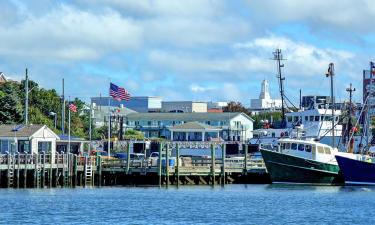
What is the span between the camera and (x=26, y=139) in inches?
3656

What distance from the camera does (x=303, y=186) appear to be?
95188mm

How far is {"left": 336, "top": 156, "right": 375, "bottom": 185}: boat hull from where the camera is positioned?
9312 cm

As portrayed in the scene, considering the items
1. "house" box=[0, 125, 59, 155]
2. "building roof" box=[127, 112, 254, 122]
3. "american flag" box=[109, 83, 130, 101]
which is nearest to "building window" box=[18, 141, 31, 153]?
"house" box=[0, 125, 59, 155]

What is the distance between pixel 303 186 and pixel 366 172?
5.53 m

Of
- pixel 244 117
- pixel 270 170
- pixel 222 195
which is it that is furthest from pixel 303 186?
pixel 244 117

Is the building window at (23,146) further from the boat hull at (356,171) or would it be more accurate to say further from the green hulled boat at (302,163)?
the boat hull at (356,171)

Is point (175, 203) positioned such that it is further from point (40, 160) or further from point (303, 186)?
point (303, 186)

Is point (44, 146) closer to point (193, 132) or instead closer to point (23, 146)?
point (23, 146)

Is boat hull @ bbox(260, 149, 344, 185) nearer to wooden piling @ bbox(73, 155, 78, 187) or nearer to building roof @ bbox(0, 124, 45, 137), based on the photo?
wooden piling @ bbox(73, 155, 78, 187)

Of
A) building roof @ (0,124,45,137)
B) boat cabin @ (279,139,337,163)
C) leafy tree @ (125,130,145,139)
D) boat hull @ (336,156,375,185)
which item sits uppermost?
leafy tree @ (125,130,145,139)

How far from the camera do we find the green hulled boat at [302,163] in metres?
94.9

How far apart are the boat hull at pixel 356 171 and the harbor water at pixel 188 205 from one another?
224 centimetres

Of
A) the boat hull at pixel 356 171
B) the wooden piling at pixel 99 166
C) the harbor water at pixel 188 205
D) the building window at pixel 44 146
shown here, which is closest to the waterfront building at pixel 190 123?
the boat hull at pixel 356 171

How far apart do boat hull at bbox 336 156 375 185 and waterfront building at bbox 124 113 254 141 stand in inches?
2503
